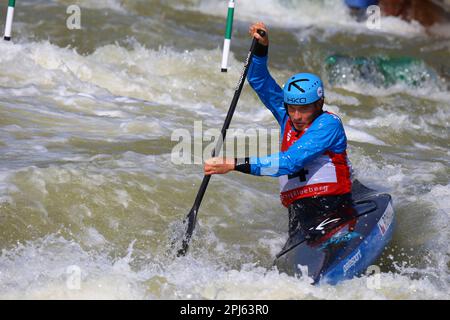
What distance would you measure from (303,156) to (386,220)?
925 millimetres

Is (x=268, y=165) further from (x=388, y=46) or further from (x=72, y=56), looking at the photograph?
(x=388, y=46)

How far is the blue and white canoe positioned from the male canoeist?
0.51ft

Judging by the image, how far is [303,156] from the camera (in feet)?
17.1

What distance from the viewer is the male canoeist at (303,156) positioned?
17.0 feet

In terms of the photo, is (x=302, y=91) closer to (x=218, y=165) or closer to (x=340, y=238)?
(x=218, y=165)

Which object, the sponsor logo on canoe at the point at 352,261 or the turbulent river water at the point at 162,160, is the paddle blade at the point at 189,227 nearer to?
the turbulent river water at the point at 162,160

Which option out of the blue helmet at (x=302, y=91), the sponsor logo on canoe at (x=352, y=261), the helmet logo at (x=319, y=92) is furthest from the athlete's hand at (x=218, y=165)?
the sponsor logo on canoe at (x=352, y=261)

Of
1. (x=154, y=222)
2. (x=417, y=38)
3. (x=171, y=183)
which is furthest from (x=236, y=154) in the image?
(x=417, y=38)

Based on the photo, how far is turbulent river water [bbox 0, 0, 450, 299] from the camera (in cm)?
483

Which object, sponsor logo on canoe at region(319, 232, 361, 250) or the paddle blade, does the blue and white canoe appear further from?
the paddle blade

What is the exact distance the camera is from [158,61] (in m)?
10.7

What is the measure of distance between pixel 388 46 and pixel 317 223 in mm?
9478

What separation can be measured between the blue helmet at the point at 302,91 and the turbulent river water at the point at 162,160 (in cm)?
105


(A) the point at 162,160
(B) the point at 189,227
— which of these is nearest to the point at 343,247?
(B) the point at 189,227
